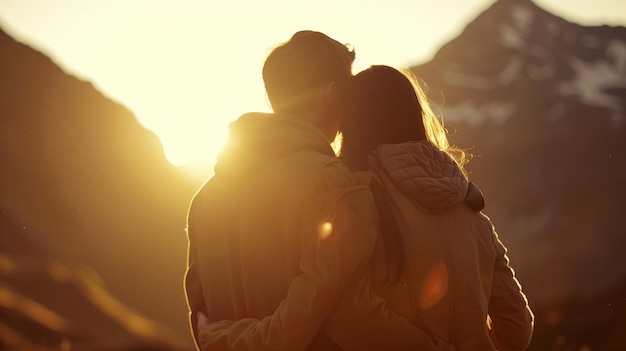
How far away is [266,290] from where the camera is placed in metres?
2.92

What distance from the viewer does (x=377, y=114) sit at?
320 centimetres

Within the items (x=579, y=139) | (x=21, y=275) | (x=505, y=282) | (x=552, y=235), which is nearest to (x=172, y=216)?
(x=21, y=275)

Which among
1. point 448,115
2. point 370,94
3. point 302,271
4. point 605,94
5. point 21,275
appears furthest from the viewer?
point 448,115

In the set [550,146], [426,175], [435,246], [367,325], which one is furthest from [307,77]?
[550,146]

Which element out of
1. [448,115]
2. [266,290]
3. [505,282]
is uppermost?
[266,290]

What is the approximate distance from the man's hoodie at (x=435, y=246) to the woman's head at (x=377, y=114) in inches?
3.8

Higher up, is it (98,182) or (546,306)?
(98,182)

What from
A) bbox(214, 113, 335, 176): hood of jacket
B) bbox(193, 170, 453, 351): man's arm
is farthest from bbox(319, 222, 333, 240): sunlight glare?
bbox(214, 113, 335, 176): hood of jacket

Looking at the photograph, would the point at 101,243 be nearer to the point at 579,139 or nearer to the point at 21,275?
the point at 21,275

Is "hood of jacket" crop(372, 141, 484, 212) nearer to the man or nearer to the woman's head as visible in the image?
the woman's head

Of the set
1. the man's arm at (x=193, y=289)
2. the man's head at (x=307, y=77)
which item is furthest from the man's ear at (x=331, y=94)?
the man's arm at (x=193, y=289)

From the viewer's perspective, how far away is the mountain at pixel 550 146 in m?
65.4

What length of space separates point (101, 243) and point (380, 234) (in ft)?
203

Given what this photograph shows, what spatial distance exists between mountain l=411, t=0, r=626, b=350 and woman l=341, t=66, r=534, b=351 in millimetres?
35366
